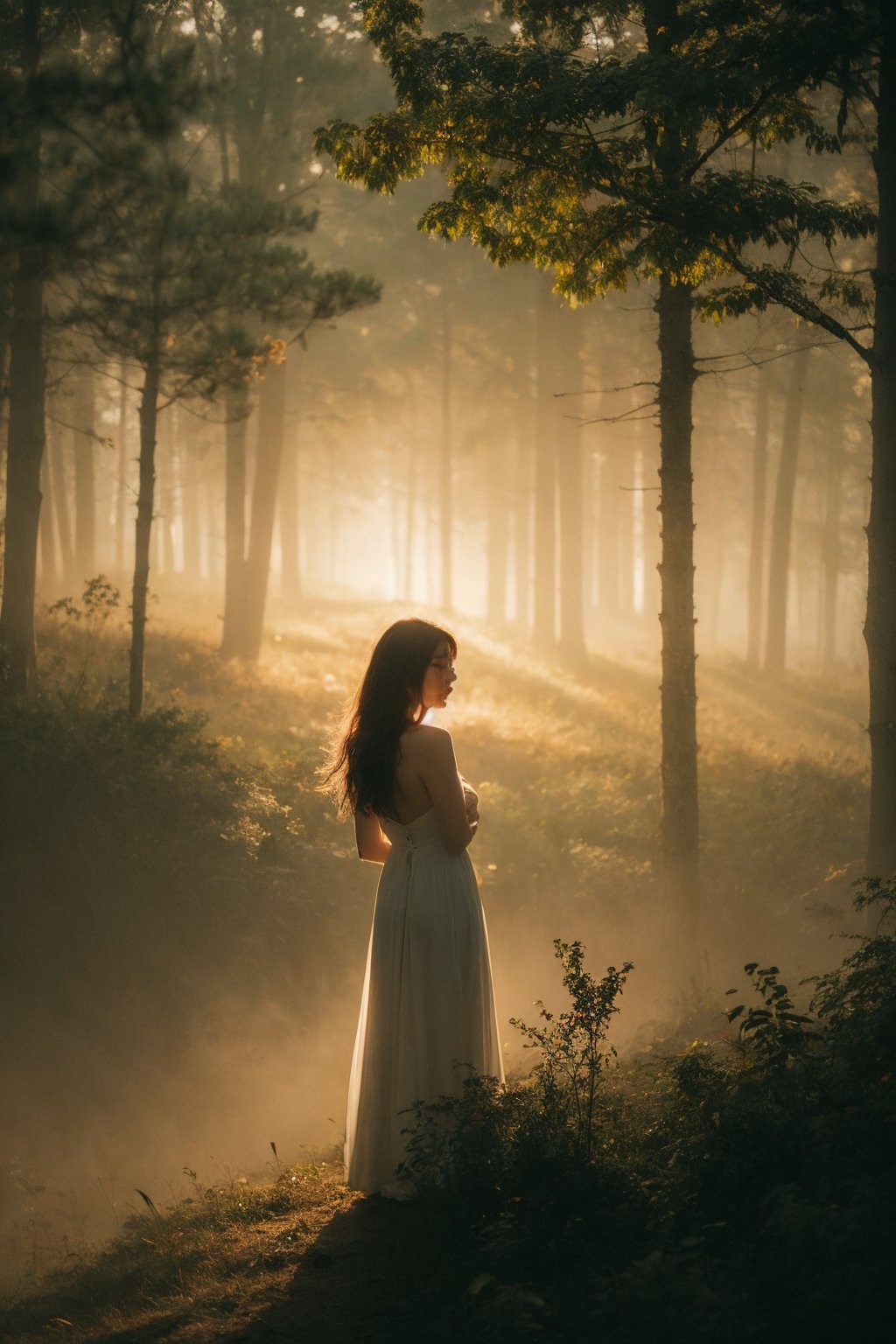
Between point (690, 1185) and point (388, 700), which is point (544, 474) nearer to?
point (388, 700)

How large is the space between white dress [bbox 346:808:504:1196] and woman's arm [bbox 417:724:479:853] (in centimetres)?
12

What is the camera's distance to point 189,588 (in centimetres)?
3303

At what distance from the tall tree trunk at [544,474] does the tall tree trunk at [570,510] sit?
30cm

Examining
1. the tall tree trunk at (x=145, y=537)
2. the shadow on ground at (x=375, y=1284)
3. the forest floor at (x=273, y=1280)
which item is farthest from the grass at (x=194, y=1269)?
the tall tree trunk at (x=145, y=537)

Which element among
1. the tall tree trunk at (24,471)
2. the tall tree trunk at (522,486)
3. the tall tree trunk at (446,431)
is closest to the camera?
the tall tree trunk at (24,471)

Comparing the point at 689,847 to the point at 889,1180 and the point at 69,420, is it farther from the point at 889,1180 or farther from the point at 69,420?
the point at 69,420

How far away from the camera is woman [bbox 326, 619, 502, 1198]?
16.3ft

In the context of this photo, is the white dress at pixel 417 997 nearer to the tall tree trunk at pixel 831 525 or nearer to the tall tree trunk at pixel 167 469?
the tall tree trunk at pixel 167 469

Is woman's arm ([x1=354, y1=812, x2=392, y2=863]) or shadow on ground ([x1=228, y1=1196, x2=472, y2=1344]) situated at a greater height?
woman's arm ([x1=354, y1=812, x2=392, y2=863])

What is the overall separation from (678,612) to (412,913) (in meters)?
5.30

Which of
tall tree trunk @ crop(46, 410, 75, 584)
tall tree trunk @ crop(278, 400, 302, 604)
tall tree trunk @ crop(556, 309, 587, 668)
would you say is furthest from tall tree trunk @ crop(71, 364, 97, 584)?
tall tree trunk @ crop(556, 309, 587, 668)

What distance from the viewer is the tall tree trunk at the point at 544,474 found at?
2469cm

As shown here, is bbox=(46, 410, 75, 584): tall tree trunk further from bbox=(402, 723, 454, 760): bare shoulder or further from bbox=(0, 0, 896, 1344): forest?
bbox=(402, 723, 454, 760): bare shoulder

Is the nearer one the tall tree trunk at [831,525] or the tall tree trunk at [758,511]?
the tall tree trunk at [758,511]
